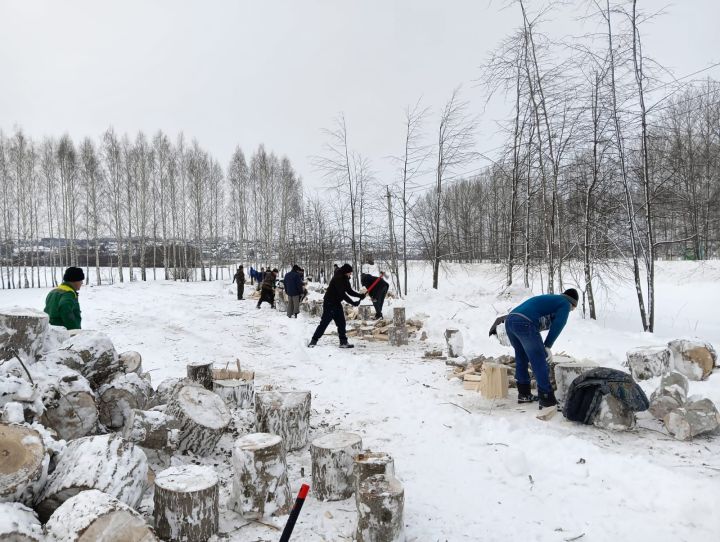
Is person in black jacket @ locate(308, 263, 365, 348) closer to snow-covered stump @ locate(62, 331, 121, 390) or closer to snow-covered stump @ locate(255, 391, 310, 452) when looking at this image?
snow-covered stump @ locate(255, 391, 310, 452)

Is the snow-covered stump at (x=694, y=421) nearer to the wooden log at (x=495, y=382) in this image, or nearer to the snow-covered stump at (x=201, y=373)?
the wooden log at (x=495, y=382)

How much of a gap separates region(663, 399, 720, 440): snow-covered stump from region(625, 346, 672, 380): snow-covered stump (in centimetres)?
125

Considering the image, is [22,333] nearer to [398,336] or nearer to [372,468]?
[372,468]

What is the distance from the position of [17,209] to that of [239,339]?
27.4 meters

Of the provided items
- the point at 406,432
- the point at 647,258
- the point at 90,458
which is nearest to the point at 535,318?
→ the point at 406,432

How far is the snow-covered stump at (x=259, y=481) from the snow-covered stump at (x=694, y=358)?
483 cm

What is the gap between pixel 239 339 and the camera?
9.38m

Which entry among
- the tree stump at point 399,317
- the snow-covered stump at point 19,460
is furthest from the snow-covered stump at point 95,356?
the tree stump at point 399,317

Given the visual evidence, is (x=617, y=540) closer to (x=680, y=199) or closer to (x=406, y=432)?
(x=406, y=432)

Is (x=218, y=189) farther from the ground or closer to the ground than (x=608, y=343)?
farther from the ground

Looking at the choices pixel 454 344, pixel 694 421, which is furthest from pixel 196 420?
pixel 454 344

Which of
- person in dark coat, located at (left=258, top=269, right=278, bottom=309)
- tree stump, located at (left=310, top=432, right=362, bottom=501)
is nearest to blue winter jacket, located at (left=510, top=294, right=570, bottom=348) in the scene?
tree stump, located at (left=310, top=432, right=362, bottom=501)

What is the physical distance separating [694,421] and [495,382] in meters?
1.82

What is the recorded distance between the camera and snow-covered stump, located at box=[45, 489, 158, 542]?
1824 millimetres
